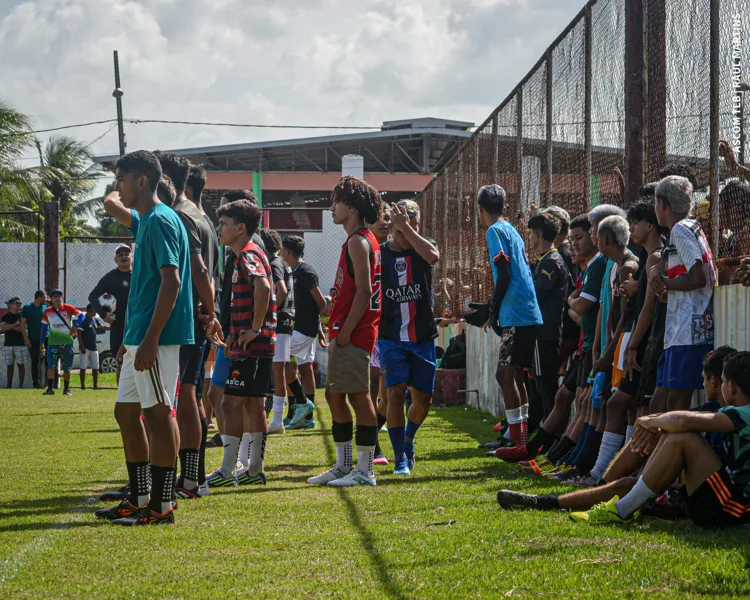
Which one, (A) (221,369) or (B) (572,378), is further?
(B) (572,378)

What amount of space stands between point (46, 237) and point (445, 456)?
54.3 ft

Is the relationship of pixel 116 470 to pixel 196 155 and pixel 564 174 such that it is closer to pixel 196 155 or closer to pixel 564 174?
pixel 564 174

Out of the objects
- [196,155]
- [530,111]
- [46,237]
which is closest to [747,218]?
[530,111]

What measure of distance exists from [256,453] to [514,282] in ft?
8.16

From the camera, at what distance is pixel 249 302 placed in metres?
6.89

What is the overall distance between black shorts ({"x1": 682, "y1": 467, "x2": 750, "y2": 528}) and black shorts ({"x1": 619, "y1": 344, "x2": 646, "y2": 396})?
1539mm

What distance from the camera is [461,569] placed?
13.4ft

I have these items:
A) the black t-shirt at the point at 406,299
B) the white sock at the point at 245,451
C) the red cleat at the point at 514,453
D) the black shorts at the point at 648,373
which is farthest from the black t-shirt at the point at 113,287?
the black shorts at the point at 648,373

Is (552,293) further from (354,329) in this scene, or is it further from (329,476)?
(329,476)

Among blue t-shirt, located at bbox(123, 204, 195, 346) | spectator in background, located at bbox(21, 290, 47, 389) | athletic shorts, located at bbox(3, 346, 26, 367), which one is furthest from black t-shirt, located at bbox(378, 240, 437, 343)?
athletic shorts, located at bbox(3, 346, 26, 367)

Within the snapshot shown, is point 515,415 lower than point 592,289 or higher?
lower

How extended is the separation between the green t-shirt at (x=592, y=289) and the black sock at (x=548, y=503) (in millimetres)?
2221

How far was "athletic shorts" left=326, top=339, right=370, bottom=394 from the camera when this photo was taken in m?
6.91

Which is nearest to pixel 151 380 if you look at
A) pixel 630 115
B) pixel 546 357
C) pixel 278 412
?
pixel 546 357
